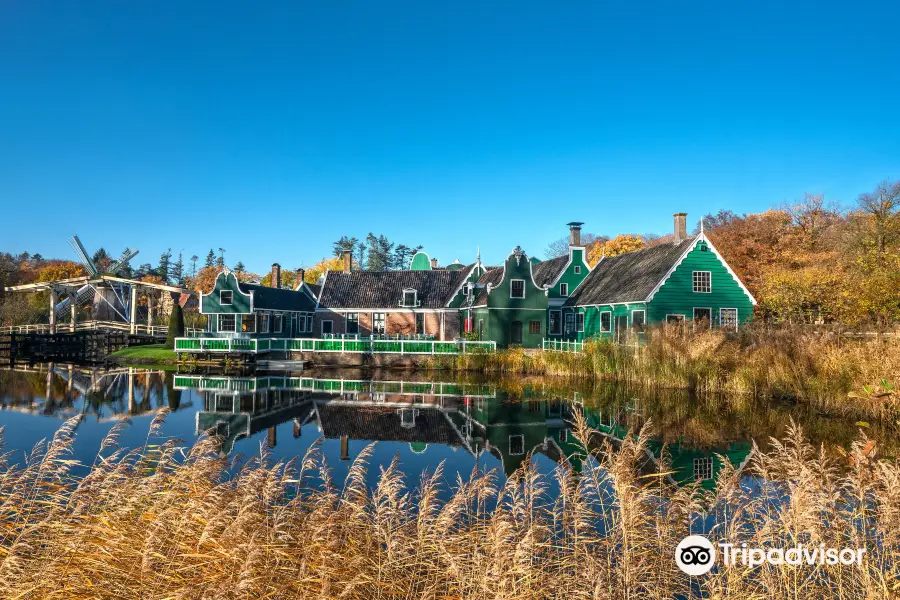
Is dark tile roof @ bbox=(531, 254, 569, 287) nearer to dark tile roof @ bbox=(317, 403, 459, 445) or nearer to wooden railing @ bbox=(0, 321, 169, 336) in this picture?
dark tile roof @ bbox=(317, 403, 459, 445)

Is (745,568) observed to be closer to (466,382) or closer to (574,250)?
(466,382)

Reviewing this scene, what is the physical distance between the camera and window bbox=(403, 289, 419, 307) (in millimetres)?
42219

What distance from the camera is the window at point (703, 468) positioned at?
33.9 ft

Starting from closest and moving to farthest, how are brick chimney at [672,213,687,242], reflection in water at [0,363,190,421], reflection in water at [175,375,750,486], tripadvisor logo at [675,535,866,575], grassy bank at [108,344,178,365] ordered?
tripadvisor logo at [675,535,866,575], reflection in water at [175,375,750,486], reflection in water at [0,363,190,421], brick chimney at [672,213,687,242], grassy bank at [108,344,178,365]

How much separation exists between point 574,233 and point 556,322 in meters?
7.06

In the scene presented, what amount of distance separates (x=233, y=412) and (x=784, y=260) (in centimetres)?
4126

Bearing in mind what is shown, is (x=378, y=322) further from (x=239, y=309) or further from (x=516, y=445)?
(x=516, y=445)

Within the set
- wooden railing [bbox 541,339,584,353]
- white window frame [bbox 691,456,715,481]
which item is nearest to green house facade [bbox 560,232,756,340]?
wooden railing [bbox 541,339,584,353]

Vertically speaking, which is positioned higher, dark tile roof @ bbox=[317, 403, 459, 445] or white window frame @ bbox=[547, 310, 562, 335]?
white window frame @ bbox=[547, 310, 562, 335]

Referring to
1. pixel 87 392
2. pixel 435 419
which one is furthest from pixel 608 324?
pixel 87 392

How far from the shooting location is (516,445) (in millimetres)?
13312

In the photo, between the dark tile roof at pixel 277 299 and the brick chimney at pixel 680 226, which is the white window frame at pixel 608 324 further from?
the dark tile roof at pixel 277 299

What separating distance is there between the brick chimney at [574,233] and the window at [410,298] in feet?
41.4

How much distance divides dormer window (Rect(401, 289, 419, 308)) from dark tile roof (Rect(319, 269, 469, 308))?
1.57 ft
